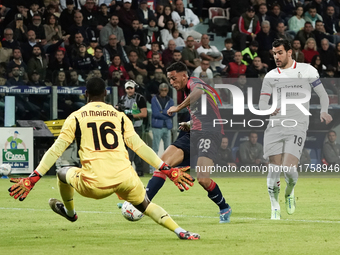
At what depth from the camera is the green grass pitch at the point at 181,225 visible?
6.35 metres

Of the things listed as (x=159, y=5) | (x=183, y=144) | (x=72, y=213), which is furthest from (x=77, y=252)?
(x=159, y=5)

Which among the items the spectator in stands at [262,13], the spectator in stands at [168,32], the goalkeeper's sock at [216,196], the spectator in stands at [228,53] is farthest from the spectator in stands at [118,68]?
the goalkeeper's sock at [216,196]

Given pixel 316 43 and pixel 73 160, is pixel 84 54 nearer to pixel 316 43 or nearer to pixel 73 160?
pixel 73 160

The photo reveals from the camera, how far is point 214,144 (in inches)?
346

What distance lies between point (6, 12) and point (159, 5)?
15.5ft

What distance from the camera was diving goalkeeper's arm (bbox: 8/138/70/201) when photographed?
20.2 feet

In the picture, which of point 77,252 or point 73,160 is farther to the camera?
point 73,160

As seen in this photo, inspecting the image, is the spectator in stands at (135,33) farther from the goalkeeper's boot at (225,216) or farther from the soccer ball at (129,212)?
the soccer ball at (129,212)

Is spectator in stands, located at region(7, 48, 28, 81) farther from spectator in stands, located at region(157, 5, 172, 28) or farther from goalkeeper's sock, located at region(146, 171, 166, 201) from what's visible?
goalkeeper's sock, located at region(146, 171, 166, 201)

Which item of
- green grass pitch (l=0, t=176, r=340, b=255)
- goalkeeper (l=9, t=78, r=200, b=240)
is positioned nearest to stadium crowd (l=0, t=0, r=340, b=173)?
green grass pitch (l=0, t=176, r=340, b=255)

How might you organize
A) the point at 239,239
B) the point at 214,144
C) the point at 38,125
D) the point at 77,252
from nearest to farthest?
the point at 77,252
the point at 239,239
the point at 214,144
the point at 38,125

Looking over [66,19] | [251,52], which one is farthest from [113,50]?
[251,52]

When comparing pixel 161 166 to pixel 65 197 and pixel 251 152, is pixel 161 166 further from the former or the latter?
pixel 251 152

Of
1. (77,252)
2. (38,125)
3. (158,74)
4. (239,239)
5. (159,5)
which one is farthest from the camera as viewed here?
(159,5)
